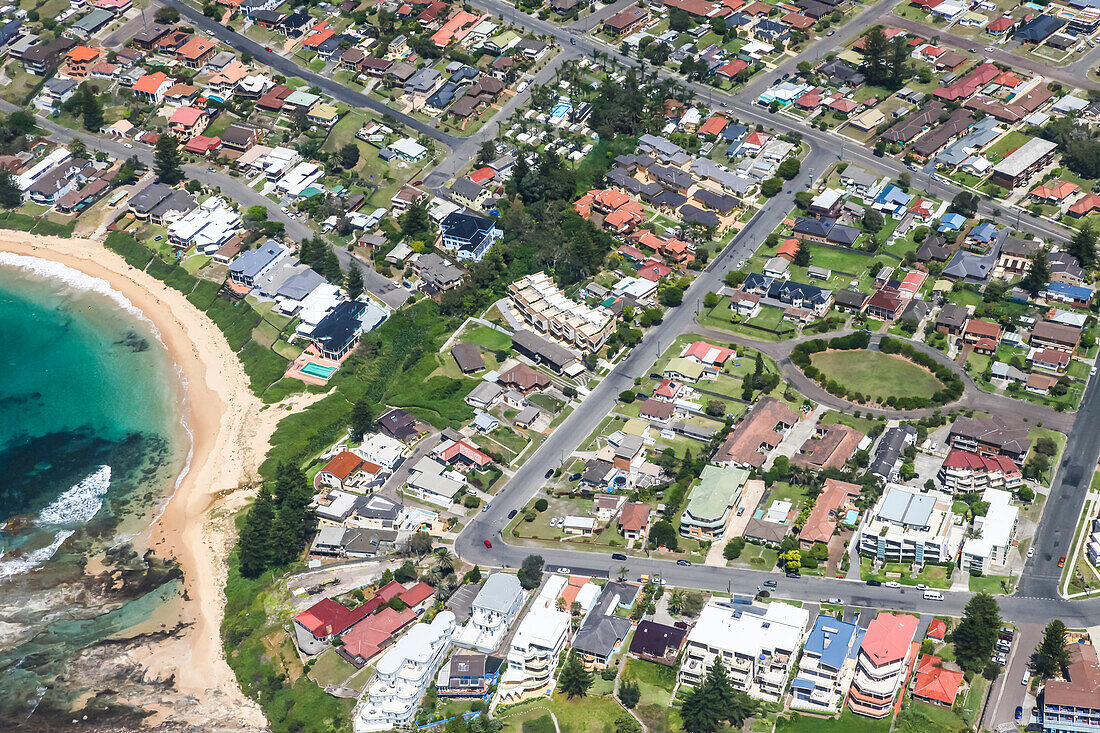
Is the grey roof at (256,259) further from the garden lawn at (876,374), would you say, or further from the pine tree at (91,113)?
the garden lawn at (876,374)

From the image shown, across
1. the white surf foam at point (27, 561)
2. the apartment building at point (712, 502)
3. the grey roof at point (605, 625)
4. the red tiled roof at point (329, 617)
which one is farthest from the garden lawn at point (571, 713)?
the white surf foam at point (27, 561)

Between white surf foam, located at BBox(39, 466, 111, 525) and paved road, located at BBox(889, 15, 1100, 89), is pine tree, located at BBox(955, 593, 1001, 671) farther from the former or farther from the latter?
paved road, located at BBox(889, 15, 1100, 89)

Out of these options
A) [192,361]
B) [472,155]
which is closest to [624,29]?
[472,155]

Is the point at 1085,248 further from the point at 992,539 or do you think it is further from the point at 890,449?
the point at 992,539

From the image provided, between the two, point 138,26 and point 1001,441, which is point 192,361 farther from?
point 1001,441

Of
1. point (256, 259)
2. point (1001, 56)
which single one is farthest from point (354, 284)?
point (1001, 56)

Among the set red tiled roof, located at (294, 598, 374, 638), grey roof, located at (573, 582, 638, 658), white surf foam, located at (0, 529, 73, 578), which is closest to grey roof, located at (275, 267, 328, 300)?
white surf foam, located at (0, 529, 73, 578)
